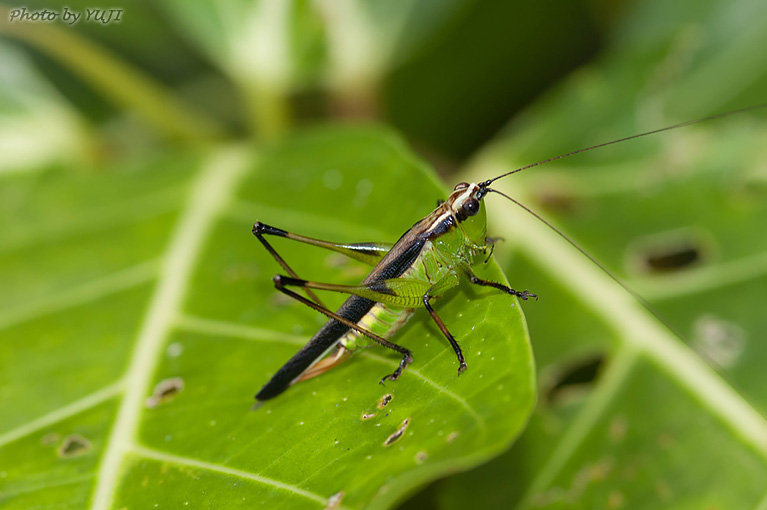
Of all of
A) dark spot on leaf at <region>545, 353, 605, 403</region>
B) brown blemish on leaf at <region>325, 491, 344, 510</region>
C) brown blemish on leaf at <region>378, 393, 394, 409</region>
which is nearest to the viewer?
brown blemish on leaf at <region>325, 491, 344, 510</region>

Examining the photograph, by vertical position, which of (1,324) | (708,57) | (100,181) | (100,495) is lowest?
(100,495)

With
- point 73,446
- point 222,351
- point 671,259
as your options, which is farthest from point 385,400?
point 671,259

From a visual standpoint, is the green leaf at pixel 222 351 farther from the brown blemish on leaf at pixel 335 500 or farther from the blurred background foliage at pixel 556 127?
the blurred background foliage at pixel 556 127

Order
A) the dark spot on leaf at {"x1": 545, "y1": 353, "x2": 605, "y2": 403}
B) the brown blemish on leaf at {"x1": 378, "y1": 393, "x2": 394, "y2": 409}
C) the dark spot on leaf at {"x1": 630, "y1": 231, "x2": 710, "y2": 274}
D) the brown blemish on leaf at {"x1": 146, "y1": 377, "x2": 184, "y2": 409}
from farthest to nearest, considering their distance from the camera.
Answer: the dark spot on leaf at {"x1": 630, "y1": 231, "x2": 710, "y2": 274}
the dark spot on leaf at {"x1": 545, "y1": 353, "x2": 605, "y2": 403}
the brown blemish on leaf at {"x1": 146, "y1": 377, "x2": 184, "y2": 409}
the brown blemish on leaf at {"x1": 378, "y1": 393, "x2": 394, "y2": 409}

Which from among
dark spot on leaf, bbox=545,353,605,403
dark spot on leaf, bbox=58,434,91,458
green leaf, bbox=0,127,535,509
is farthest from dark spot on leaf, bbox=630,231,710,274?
dark spot on leaf, bbox=58,434,91,458

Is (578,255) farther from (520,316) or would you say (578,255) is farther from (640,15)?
(640,15)

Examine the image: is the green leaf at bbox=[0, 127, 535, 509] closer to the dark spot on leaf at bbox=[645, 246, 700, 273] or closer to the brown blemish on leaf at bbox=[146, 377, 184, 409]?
the brown blemish on leaf at bbox=[146, 377, 184, 409]

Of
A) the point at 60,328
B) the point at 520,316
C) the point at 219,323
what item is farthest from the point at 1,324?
the point at 520,316

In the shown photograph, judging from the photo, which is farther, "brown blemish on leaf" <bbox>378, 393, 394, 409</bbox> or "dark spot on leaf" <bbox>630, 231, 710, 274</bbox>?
"dark spot on leaf" <bbox>630, 231, 710, 274</bbox>
